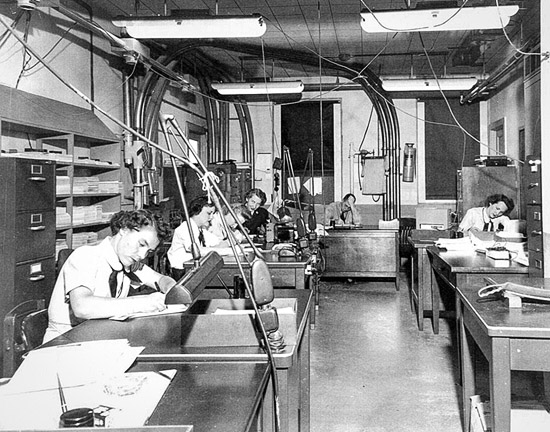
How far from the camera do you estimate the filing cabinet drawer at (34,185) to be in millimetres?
3893

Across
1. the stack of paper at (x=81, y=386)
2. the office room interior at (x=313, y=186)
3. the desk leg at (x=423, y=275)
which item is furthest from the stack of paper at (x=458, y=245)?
the stack of paper at (x=81, y=386)

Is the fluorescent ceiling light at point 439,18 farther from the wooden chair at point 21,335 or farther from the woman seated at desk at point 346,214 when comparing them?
the woman seated at desk at point 346,214

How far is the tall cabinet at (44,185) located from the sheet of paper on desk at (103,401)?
262 cm

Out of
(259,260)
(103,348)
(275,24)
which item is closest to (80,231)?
(275,24)

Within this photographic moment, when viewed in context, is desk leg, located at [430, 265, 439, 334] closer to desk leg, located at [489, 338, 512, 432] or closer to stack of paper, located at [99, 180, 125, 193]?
desk leg, located at [489, 338, 512, 432]

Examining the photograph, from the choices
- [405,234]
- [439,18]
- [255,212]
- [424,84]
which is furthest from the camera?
[405,234]

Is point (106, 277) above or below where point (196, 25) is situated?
below

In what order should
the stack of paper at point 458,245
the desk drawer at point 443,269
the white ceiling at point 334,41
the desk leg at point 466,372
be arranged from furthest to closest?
the white ceiling at point 334,41, the stack of paper at point 458,245, the desk drawer at point 443,269, the desk leg at point 466,372

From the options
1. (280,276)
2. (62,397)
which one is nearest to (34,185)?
(280,276)

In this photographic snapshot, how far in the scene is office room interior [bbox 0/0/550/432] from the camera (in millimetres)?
2051

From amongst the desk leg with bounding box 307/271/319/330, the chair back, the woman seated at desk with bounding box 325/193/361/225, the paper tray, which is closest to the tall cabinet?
the desk leg with bounding box 307/271/319/330

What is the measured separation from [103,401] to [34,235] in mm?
3030

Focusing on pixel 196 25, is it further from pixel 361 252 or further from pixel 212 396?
pixel 361 252

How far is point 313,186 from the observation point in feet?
22.7
